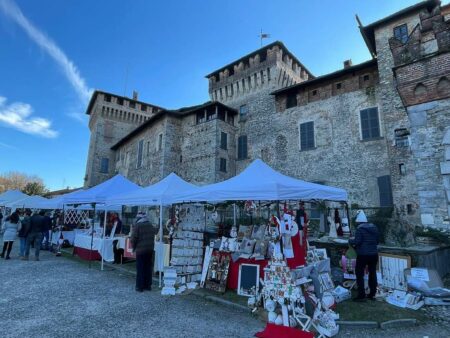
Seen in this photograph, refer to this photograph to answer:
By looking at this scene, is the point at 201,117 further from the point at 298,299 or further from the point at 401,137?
the point at 298,299

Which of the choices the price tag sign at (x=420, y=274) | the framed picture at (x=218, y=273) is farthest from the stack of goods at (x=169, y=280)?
the price tag sign at (x=420, y=274)

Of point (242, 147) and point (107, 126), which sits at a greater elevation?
point (107, 126)

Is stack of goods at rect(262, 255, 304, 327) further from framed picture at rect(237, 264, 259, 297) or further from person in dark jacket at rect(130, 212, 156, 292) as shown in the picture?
person in dark jacket at rect(130, 212, 156, 292)

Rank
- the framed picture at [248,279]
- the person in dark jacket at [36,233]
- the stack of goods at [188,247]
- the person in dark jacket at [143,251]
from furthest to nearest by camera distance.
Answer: the person in dark jacket at [36,233], the stack of goods at [188,247], the person in dark jacket at [143,251], the framed picture at [248,279]

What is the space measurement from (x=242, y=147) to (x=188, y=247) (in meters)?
16.1

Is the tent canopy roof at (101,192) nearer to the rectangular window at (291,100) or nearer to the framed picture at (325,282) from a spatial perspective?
the framed picture at (325,282)

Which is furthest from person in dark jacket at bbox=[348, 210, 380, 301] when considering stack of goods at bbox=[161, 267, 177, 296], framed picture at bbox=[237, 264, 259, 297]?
stack of goods at bbox=[161, 267, 177, 296]

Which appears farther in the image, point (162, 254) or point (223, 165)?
point (223, 165)

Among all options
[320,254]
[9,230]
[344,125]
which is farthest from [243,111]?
[320,254]

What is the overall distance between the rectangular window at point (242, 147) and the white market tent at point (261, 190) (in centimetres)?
1496

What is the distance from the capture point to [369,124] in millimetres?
15109

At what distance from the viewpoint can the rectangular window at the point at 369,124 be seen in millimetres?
14867

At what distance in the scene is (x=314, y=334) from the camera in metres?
3.50

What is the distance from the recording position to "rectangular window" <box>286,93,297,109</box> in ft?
61.8
